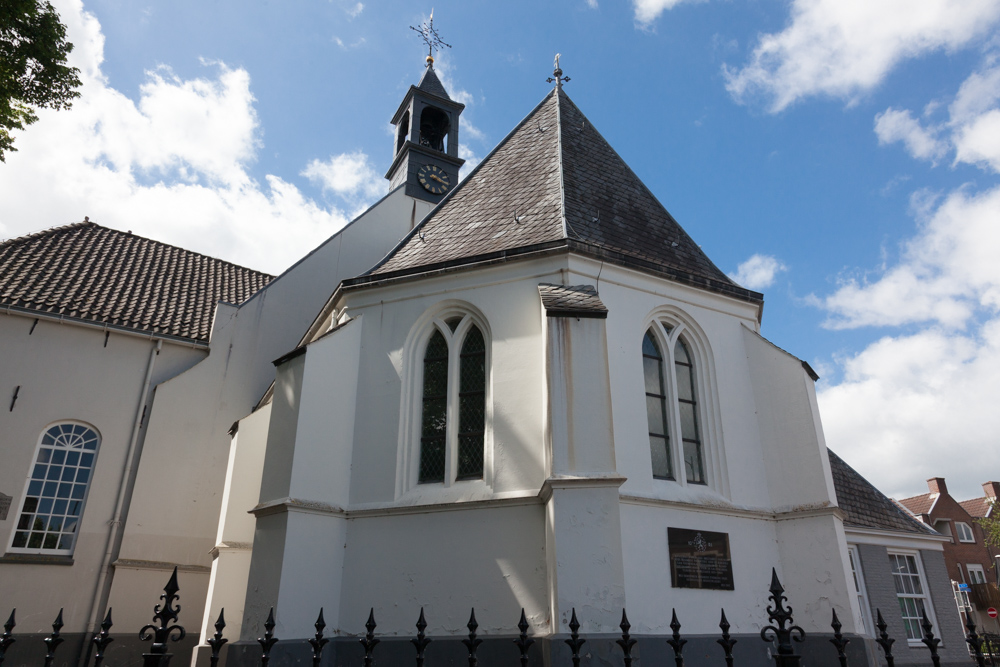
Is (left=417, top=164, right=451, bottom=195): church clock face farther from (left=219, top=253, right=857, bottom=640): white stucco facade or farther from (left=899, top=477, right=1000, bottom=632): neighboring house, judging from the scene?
(left=899, top=477, right=1000, bottom=632): neighboring house

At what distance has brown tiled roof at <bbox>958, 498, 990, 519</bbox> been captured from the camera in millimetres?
44562

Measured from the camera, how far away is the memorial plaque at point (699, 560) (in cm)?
Result: 896

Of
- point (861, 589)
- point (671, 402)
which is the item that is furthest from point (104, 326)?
point (861, 589)

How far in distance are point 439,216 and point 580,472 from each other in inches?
271

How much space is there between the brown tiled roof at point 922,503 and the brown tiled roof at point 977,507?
13.2 feet

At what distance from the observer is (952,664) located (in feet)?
49.3

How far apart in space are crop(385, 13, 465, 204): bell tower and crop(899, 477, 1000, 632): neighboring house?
33.5 meters

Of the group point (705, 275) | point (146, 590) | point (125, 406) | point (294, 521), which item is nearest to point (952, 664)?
point (705, 275)

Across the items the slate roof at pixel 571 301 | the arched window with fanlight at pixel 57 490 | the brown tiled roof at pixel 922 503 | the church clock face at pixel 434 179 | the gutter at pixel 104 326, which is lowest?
the arched window with fanlight at pixel 57 490

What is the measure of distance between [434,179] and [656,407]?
43.2 feet

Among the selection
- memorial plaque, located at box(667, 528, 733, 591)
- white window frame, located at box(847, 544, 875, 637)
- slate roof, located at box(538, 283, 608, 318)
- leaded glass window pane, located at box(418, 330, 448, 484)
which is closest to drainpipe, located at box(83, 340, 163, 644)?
leaded glass window pane, located at box(418, 330, 448, 484)

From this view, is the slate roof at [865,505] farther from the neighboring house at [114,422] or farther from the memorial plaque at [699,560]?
the neighboring house at [114,422]

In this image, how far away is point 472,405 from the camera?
33.3 feet

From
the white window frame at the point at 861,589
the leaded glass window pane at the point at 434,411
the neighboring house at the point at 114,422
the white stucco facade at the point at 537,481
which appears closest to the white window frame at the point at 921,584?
the white window frame at the point at 861,589
